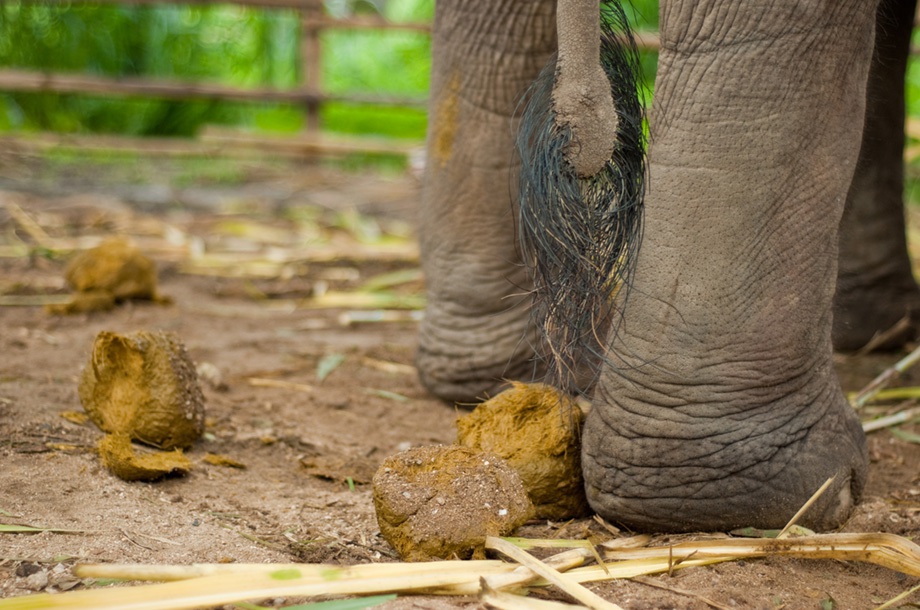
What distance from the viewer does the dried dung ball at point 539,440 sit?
1.61m

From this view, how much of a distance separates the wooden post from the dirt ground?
202 cm

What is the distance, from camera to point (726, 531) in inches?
60.7

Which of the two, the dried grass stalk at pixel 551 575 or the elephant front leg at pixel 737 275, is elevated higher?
the elephant front leg at pixel 737 275

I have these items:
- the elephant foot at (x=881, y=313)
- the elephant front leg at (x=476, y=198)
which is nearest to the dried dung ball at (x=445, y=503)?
the elephant front leg at (x=476, y=198)

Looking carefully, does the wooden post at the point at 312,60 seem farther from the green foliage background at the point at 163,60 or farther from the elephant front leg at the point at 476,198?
the elephant front leg at the point at 476,198

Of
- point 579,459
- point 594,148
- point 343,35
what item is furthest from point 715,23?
point 343,35

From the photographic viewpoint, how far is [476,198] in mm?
2119

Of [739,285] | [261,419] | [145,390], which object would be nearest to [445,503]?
[739,285]

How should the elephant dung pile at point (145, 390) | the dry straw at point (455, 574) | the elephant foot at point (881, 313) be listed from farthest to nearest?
the elephant foot at point (881, 313), the elephant dung pile at point (145, 390), the dry straw at point (455, 574)

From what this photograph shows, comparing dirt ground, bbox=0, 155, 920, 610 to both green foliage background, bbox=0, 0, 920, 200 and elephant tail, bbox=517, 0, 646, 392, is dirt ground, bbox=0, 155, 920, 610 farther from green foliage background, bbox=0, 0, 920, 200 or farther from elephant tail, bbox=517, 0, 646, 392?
green foliage background, bbox=0, 0, 920, 200

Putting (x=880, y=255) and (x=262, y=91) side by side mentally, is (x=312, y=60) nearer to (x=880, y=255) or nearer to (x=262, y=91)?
(x=262, y=91)

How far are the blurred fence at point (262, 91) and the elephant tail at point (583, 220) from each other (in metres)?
4.49

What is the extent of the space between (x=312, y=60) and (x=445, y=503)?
540 centimetres

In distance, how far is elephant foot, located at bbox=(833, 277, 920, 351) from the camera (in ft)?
8.92
